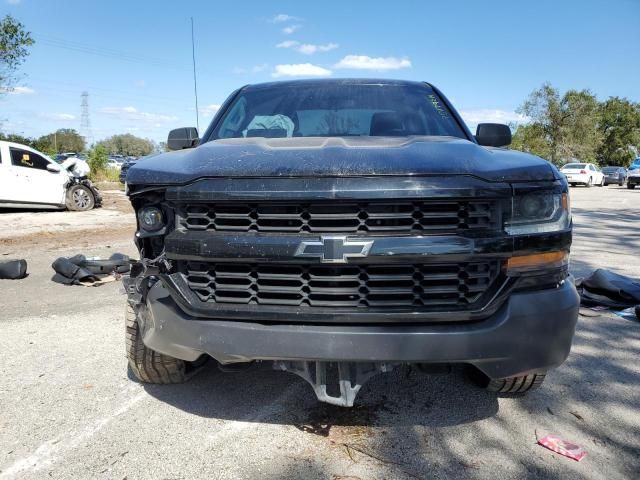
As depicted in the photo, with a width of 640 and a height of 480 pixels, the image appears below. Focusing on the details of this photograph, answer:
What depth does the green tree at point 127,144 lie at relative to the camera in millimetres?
104375

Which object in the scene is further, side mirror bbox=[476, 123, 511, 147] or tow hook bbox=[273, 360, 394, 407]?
side mirror bbox=[476, 123, 511, 147]

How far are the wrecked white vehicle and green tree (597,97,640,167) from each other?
220 feet

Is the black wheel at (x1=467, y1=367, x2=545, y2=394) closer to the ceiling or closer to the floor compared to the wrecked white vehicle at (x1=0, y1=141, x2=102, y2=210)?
closer to the floor

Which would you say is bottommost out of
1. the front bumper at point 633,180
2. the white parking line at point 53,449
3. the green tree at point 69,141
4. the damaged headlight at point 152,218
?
the white parking line at point 53,449

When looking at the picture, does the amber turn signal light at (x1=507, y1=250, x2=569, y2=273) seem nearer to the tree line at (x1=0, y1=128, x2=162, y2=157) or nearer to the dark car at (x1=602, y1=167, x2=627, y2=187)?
the tree line at (x1=0, y1=128, x2=162, y2=157)

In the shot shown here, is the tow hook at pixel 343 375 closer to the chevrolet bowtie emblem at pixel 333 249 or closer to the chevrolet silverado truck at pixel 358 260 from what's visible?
the chevrolet silverado truck at pixel 358 260

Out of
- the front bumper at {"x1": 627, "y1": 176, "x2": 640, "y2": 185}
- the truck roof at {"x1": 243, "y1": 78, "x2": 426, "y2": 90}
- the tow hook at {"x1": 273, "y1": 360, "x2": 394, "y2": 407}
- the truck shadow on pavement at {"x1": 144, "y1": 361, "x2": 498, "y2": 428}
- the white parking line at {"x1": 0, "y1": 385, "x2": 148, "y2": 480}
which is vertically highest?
the truck roof at {"x1": 243, "y1": 78, "x2": 426, "y2": 90}

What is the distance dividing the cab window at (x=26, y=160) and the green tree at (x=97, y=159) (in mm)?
15537

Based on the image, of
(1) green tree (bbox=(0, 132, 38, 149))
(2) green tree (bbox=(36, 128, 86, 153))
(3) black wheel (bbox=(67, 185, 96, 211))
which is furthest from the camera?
(2) green tree (bbox=(36, 128, 86, 153))

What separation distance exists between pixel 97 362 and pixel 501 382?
2.59 meters

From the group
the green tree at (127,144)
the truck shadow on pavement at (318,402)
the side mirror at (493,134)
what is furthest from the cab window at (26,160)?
the green tree at (127,144)

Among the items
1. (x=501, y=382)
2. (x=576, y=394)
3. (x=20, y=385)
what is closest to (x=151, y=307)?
(x=20, y=385)

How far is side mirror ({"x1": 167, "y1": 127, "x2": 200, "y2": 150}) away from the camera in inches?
142

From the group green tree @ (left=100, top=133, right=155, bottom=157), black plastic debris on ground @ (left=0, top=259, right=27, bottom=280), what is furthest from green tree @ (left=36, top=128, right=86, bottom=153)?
black plastic debris on ground @ (left=0, top=259, right=27, bottom=280)
